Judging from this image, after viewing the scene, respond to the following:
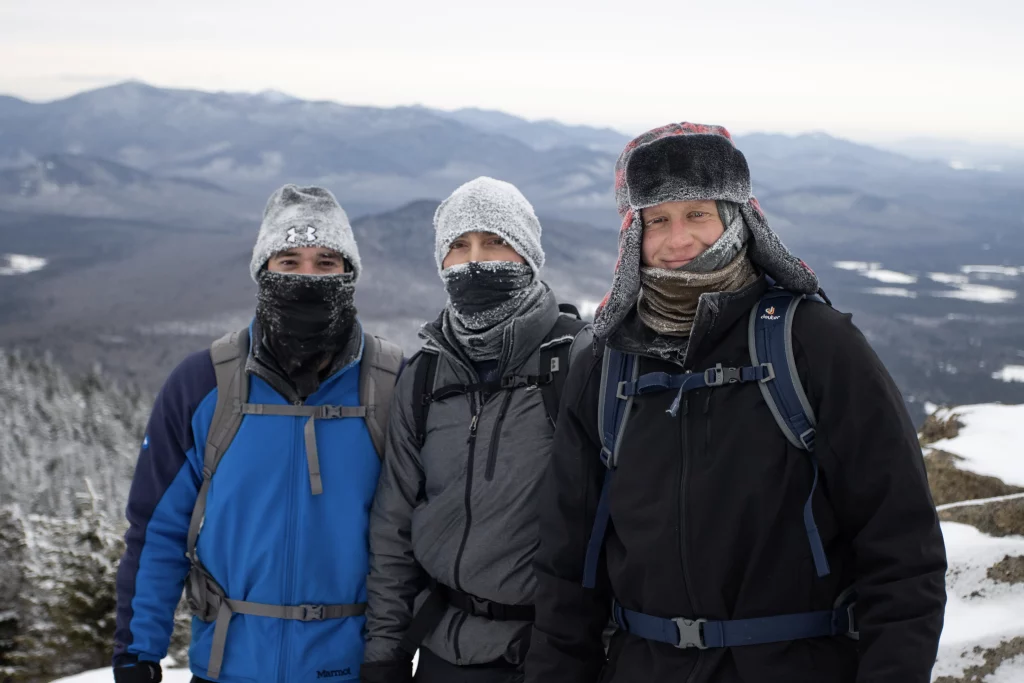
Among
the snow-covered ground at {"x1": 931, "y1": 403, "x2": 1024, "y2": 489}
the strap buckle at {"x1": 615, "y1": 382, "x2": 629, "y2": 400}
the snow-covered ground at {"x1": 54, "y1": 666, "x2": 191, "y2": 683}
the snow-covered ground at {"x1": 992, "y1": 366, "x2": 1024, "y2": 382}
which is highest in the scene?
the strap buckle at {"x1": 615, "y1": 382, "x2": 629, "y2": 400}

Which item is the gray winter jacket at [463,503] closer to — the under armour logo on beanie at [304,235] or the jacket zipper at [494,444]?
the jacket zipper at [494,444]

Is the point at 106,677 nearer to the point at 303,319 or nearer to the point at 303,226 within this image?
the point at 303,319

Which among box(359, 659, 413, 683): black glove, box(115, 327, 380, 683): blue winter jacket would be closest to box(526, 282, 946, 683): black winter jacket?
box(359, 659, 413, 683): black glove

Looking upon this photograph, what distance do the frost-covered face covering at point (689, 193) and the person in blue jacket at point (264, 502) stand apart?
1377mm

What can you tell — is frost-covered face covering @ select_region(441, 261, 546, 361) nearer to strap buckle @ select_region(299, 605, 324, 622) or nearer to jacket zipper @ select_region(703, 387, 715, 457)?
jacket zipper @ select_region(703, 387, 715, 457)

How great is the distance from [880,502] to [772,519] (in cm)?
29

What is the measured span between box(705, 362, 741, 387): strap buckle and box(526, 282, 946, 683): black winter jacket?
0.11 feet

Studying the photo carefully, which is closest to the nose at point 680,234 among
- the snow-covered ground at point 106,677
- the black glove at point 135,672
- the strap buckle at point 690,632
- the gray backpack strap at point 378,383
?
the strap buckle at point 690,632

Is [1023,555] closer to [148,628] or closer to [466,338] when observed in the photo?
[466,338]

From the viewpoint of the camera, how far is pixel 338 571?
346cm

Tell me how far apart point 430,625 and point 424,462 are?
640 mm

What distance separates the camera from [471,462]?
322 centimetres

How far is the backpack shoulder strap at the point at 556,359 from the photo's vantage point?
3199 mm

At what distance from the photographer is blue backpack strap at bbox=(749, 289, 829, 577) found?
2.29m
